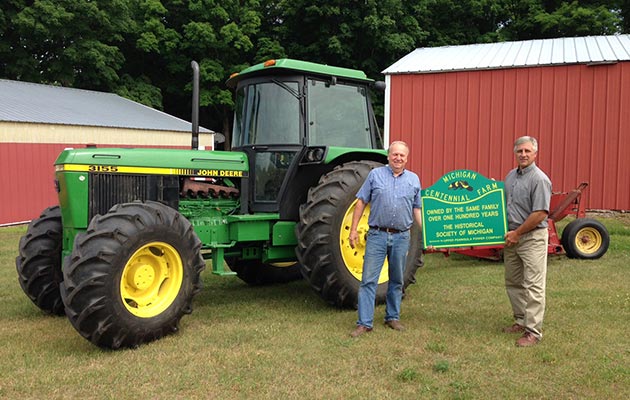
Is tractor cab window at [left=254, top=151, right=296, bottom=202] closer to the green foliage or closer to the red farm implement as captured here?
the red farm implement

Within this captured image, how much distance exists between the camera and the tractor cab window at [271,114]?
5.74 meters

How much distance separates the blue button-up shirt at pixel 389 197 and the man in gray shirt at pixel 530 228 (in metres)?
0.81

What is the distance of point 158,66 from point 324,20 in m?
9.02

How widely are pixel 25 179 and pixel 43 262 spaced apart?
33.7ft

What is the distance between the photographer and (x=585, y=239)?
8516mm

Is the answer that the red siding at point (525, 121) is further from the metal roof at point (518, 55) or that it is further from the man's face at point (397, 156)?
the man's face at point (397, 156)

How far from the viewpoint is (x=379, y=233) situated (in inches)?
189

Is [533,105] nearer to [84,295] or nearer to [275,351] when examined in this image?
[275,351]

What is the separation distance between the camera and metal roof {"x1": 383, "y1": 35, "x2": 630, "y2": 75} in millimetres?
12641

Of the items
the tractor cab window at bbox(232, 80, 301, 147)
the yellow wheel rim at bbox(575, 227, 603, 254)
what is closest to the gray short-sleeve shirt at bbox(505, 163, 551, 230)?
the tractor cab window at bbox(232, 80, 301, 147)

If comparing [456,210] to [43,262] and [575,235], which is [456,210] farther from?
[575,235]

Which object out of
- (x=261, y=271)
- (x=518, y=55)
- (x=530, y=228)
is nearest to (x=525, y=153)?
(x=530, y=228)

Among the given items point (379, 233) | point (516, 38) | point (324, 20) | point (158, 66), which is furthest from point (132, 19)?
point (379, 233)

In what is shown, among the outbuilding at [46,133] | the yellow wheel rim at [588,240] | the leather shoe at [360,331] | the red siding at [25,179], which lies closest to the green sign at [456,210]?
the leather shoe at [360,331]
